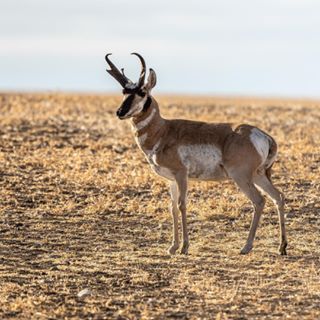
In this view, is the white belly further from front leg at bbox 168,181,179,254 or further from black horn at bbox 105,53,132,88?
black horn at bbox 105,53,132,88

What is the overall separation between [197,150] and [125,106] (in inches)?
47.8

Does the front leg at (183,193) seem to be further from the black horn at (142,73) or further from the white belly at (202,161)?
the black horn at (142,73)

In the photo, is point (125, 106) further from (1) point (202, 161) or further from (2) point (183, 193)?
(2) point (183, 193)

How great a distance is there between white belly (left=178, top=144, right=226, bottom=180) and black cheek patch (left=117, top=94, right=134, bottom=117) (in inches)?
38.1

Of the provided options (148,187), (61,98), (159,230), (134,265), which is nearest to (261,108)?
(61,98)

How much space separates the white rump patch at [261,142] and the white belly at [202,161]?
516mm

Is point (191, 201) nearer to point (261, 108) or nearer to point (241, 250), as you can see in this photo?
point (241, 250)

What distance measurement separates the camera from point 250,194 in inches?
527

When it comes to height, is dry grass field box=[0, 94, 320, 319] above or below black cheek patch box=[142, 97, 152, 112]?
below

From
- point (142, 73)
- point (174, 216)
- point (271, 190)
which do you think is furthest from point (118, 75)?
point (271, 190)

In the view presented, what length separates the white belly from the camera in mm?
13445

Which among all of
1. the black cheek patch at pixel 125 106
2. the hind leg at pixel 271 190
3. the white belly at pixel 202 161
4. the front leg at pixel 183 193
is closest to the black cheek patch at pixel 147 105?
the black cheek patch at pixel 125 106

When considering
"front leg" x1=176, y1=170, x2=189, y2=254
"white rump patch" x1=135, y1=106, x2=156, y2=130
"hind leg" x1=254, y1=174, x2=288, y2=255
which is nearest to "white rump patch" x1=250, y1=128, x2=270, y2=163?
"hind leg" x1=254, y1=174, x2=288, y2=255

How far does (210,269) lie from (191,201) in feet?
16.6
